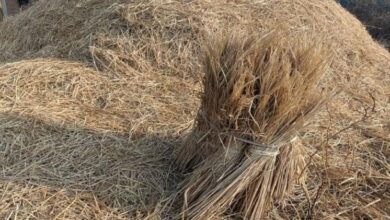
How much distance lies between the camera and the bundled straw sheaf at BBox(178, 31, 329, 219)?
6.00ft

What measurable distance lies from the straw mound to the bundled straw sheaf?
193 millimetres

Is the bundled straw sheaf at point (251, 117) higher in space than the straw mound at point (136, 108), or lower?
higher

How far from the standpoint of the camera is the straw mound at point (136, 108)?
7.01 ft

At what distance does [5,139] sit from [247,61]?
144cm

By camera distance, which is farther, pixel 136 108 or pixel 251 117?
pixel 136 108

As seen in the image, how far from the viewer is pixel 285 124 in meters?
1.87

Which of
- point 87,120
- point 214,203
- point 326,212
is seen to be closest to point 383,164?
point 326,212

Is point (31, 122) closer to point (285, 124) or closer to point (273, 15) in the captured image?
point (285, 124)

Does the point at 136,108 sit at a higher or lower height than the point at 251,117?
lower

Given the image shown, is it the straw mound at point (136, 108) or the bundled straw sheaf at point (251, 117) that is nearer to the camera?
the bundled straw sheaf at point (251, 117)

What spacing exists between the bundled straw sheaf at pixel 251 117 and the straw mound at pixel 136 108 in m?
0.19

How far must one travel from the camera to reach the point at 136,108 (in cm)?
286

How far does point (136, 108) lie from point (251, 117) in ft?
3.83

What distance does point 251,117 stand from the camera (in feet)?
6.09
